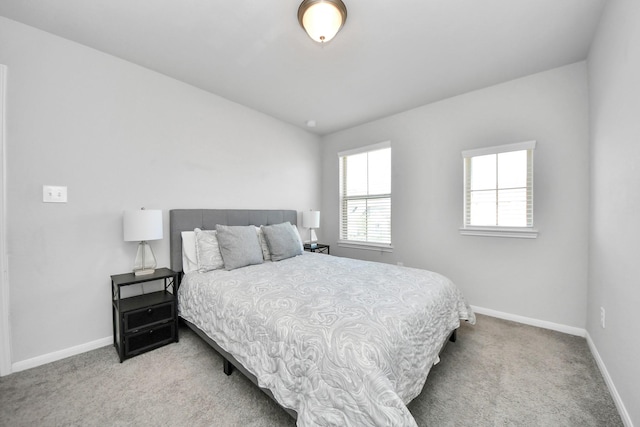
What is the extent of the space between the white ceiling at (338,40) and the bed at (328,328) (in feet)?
5.31

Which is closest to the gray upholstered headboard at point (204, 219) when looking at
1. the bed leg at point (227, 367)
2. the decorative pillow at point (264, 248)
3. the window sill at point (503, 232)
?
the decorative pillow at point (264, 248)

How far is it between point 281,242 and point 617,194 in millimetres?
2814

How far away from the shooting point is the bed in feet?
3.50

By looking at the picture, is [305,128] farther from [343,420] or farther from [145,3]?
[343,420]

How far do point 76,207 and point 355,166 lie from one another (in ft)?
11.6

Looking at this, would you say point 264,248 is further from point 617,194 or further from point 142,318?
point 617,194

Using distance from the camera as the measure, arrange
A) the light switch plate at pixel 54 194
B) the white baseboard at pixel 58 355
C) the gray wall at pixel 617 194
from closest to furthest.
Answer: the gray wall at pixel 617 194, the white baseboard at pixel 58 355, the light switch plate at pixel 54 194

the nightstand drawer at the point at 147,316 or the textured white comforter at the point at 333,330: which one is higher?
the textured white comforter at the point at 333,330

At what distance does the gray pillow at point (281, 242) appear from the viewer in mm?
2900

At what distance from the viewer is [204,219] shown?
2.83 m

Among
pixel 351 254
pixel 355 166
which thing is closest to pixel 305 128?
pixel 355 166

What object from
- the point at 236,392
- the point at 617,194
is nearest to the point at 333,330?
the point at 236,392

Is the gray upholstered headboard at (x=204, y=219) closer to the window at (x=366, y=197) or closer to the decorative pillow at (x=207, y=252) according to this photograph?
the decorative pillow at (x=207, y=252)

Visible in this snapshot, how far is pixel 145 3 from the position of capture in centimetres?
172
